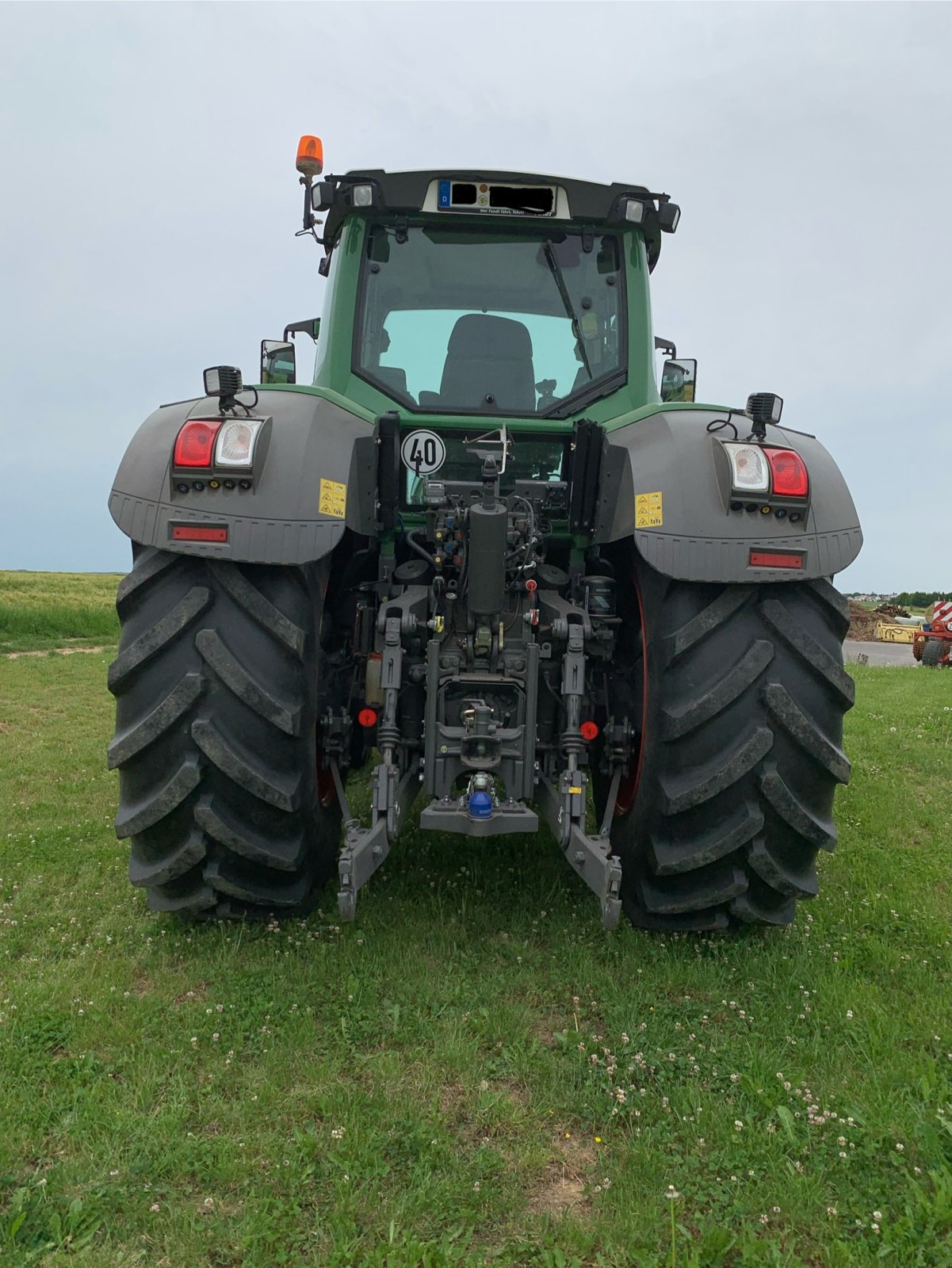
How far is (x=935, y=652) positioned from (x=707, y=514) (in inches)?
637

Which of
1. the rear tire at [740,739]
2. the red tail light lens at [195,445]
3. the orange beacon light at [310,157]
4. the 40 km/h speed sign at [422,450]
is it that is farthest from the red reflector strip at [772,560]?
the orange beacon light at [310,157]

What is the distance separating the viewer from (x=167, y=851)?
3.08 meters

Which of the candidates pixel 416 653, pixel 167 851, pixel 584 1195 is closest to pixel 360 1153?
pixel 584 1195

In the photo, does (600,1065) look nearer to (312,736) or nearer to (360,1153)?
(360,1153)

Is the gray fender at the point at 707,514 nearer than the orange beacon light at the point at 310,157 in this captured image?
Yes

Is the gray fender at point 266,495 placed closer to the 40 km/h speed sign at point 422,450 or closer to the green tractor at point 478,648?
the green tractor at point 478,648

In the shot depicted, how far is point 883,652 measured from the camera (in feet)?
82.5

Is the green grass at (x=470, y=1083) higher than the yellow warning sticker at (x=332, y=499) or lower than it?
lower

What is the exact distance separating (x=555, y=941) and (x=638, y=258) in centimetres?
292

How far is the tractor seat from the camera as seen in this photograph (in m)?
3.90

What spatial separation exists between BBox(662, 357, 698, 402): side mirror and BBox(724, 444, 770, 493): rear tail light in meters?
1.75

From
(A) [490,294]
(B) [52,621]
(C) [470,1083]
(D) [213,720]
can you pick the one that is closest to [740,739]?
(C) [470,1083]

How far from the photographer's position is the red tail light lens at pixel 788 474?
2.92m

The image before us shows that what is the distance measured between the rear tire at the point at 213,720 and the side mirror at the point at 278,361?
2.04m
